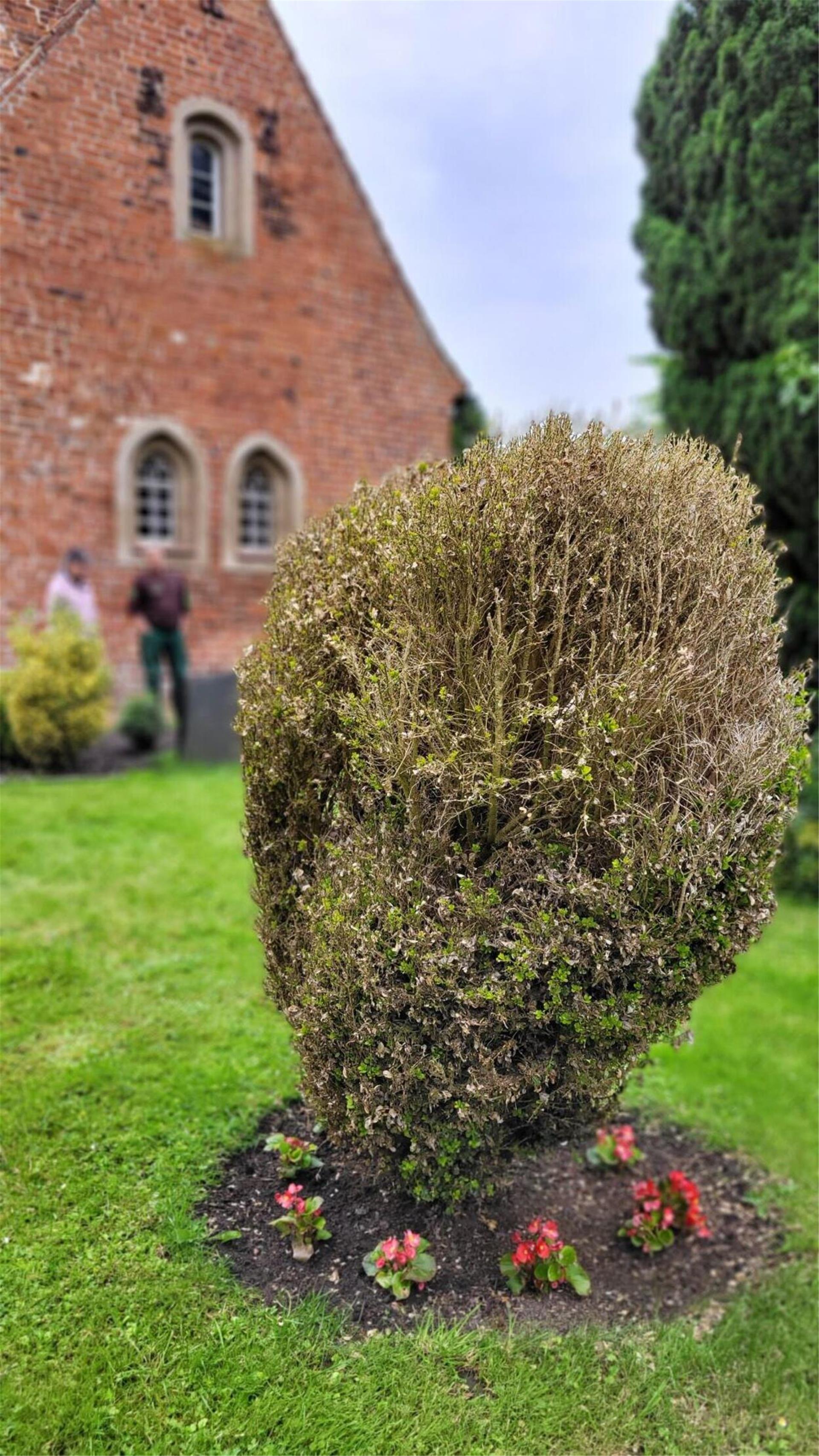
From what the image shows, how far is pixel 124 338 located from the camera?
9.45 metres

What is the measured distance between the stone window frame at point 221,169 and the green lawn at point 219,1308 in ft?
13.8

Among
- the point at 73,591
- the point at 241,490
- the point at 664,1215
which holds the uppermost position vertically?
the point at 241,490

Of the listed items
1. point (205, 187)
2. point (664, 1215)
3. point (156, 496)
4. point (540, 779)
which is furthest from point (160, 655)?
point (540, 779)

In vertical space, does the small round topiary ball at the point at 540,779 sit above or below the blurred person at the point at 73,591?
below

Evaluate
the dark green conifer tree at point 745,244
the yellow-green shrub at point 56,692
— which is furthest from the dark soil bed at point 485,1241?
the yellow-green shrub at point 56,692

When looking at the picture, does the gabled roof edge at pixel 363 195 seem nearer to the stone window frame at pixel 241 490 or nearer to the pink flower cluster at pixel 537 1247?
the stone window frame at pixel 241 490

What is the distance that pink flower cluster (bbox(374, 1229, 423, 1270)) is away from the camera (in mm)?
2771

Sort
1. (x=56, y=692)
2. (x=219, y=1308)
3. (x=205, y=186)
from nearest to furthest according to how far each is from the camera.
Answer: (x=219, y=1308), (x=205, y=186), (x=56, y=692)

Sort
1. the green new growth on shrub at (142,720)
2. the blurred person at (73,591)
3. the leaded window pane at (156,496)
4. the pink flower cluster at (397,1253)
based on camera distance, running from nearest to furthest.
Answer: the pink flower cluster at (397,1253) < the blurred person at (73,591) < the green new growth on shrub at (142,720) < the leaded window pane at (156,496)

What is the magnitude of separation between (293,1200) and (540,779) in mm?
1567

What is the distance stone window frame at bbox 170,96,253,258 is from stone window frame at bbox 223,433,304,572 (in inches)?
91.8

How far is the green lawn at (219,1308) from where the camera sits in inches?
95.0

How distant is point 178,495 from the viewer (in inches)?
436

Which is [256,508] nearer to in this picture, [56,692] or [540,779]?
[56,692]
